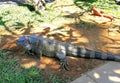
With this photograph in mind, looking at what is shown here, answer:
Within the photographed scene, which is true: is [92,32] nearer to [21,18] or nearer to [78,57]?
[78,57]

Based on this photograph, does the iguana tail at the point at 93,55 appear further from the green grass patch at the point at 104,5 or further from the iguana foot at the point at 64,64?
the green grass patch at the point at 104,5

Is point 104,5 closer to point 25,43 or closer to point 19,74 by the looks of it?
point 25,43

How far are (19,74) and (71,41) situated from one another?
1467 millimetres

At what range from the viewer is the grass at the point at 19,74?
3.94m

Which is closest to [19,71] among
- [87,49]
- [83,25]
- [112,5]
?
[87,49]

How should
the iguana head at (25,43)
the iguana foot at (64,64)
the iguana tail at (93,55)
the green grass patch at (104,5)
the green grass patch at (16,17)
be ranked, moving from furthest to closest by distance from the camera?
the green grass patch at (104,5) → the green grass patch at (16,17) → the iguana head at (25,43) → the iguana tail at (93,55) → the iguana foot at (64,64)

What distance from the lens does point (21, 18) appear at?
20.5 ft

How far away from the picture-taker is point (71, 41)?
5.14 metres

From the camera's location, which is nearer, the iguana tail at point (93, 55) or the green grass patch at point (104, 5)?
the iguana tail at point (93, 55)

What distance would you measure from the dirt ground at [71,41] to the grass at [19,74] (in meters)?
0.12

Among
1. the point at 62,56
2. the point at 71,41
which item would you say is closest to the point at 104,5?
the point at 71,41

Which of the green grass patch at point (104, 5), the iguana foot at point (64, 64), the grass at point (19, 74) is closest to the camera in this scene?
the grass at point (19, 74)

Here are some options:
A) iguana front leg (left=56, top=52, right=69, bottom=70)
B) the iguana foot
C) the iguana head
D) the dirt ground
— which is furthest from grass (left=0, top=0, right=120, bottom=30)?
the iguana foot

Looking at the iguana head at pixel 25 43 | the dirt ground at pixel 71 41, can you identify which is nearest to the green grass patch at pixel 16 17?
the dirt ground at pixel 71 41
